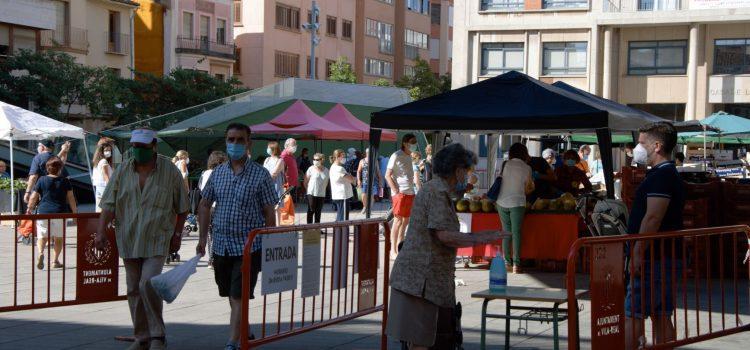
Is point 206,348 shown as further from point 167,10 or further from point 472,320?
point 167,10

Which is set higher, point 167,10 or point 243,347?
point 167,10

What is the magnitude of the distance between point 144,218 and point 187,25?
52.8 m

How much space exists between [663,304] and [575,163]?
38.0 feet

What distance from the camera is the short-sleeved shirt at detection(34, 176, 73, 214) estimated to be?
14836 millimetres

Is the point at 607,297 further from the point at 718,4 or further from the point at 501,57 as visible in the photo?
the point at 501,57

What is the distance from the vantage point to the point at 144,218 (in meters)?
8.45

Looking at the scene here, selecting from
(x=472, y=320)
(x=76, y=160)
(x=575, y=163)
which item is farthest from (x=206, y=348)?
(x=76, y=160)

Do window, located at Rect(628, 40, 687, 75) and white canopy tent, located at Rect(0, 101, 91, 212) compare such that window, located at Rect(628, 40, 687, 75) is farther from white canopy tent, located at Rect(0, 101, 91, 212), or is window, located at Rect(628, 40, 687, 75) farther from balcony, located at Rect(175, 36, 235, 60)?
white canopy tent, located at Rect(0, 101, 91, 212)

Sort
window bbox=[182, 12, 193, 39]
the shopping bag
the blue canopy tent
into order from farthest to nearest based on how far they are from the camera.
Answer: window bbox=[182, 12, 193, 39] → the shopping bag → the blue canopy tent

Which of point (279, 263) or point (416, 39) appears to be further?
point (416, 39)

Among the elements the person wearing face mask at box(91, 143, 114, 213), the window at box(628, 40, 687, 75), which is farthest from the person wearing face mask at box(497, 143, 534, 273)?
the window at box(628, 40, 687, 75)

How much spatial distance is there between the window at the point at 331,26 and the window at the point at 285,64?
3743 millimetres

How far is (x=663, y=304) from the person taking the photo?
7809 mm

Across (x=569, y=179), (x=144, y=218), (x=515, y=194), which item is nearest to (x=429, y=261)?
(x=144, y=218)
